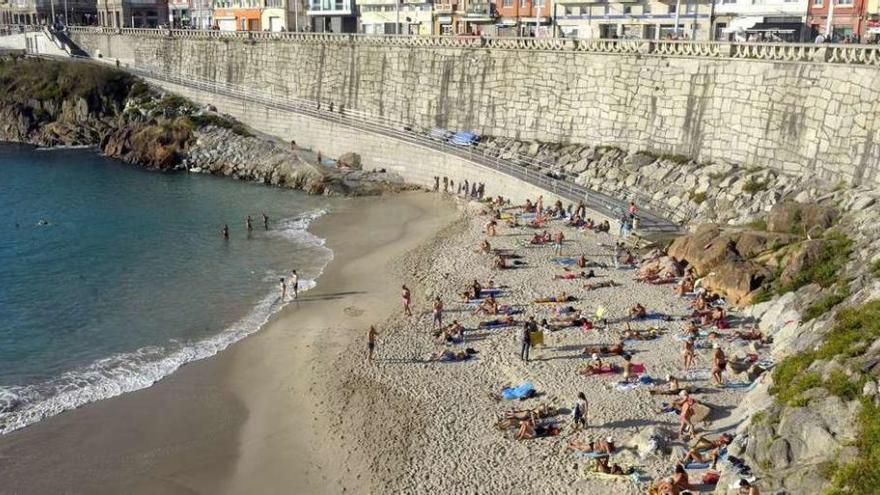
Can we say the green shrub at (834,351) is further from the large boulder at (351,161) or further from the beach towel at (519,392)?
the large boulder at (351,161)

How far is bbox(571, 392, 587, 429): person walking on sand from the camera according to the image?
2314 centimetres

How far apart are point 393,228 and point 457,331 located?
16841 mm

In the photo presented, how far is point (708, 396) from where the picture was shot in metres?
24.5

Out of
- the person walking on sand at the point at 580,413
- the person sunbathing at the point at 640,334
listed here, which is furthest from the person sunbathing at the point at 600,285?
the person walking on sand at the point at 580,413

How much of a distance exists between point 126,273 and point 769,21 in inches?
1545

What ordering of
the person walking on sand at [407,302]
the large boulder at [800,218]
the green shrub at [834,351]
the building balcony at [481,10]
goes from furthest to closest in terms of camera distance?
the building balcony at [481,10] → the large boulder at [800,218] → the person walking on sand at [407,302] → the green shrub at [834,351]

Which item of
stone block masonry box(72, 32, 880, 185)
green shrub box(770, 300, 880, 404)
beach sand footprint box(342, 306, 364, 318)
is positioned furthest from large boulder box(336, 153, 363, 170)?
green shrub box(770, 300, 880, 404)

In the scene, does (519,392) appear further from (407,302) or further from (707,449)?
(407,302)

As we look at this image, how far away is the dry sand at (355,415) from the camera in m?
21.9

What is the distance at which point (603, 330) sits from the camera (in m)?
29.8

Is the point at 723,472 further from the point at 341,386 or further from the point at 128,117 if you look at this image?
the point at 128,117

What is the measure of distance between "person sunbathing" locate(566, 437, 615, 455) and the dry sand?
1.20ft

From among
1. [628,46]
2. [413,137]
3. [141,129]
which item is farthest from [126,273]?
[141,129]

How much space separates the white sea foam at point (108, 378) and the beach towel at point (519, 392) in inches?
451
